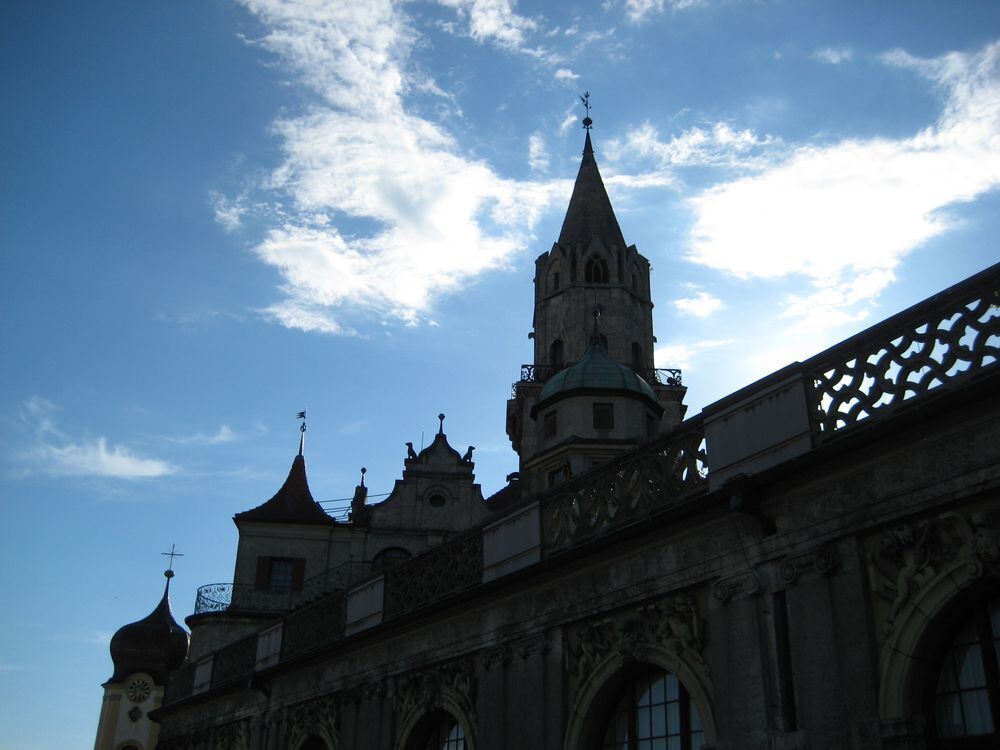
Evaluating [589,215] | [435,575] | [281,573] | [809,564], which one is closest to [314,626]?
[435,575]

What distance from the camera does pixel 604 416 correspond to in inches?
1158

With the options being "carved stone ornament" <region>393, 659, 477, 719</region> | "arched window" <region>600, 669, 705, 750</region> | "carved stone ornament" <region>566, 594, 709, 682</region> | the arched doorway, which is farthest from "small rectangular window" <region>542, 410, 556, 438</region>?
the arched doorway

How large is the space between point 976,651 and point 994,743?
2.73ft

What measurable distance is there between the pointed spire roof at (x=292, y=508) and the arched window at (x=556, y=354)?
14.7 metres

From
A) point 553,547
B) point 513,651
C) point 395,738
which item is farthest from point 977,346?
point 395,738

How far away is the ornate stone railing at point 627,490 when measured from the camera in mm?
13828

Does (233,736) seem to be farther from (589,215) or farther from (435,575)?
(589,215)

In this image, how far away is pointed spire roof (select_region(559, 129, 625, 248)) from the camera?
57469mm

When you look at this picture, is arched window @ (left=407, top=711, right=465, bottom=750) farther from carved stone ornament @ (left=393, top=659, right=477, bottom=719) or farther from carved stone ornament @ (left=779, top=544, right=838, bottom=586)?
carved stone ornament @ (left=779, top=544, right=838, bottom=586)

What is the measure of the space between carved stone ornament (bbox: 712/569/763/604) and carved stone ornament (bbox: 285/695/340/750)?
35.5 feet

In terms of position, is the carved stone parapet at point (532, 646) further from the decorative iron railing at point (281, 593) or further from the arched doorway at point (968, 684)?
the decorative iron railing at point (281, 593)

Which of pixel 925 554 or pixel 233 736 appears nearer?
pixel 925 554

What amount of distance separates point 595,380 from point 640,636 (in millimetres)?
16279

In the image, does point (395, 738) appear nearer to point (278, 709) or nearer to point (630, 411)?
point (278, 709)
